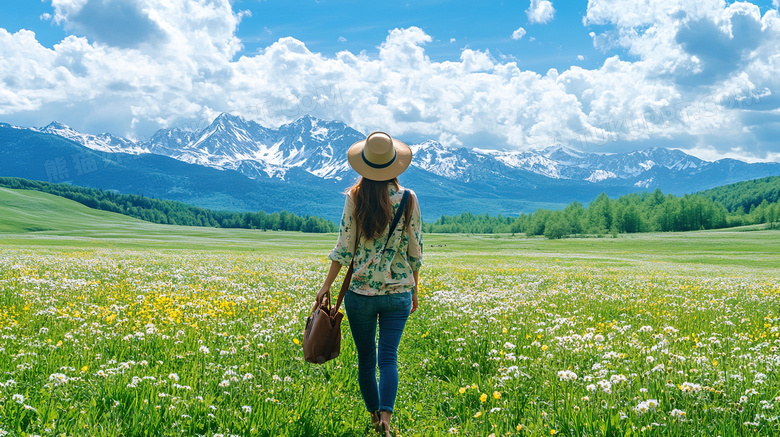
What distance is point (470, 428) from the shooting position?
5.46 metres

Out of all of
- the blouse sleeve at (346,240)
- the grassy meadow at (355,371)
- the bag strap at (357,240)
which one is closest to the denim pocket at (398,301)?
the bag strap at (357,240)

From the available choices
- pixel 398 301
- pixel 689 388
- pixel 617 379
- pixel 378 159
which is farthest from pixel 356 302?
pixel 689 388

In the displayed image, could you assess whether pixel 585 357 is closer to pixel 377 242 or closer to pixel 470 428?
pixel 470 428

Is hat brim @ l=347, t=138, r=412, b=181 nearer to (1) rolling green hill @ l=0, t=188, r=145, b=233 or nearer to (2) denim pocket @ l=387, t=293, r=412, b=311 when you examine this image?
(2) denim pocket @ l=387, t=293, r=412, b=311

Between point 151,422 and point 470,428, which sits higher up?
point 151,422

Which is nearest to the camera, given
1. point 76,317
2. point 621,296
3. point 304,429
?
point 304,429

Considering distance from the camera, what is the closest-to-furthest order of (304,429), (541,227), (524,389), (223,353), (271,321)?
(304,429) → (524,389) → (223,353) → (271,321) → (541,227)

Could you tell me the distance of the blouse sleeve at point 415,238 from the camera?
533 cm

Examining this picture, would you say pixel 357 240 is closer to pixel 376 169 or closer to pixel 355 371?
pixel 376 169

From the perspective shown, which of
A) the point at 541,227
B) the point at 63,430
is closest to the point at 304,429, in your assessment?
the point at 63,430

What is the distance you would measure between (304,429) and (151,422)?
59.6 inches

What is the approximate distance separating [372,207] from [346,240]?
50cm

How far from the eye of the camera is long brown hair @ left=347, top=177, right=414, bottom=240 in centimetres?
511

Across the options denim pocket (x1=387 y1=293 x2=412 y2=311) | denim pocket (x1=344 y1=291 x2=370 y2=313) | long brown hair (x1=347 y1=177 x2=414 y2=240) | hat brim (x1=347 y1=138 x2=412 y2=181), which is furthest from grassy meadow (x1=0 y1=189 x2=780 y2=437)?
hat brim (x1=347 y1=138 x2=412 y2=181)
